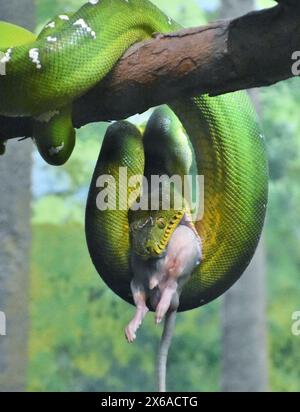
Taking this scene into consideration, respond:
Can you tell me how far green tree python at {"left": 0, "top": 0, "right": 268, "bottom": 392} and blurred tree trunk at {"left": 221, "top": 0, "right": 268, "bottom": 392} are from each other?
1.69 meters

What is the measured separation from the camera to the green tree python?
3.02 feet

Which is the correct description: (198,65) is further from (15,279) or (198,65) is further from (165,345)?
(15,279)

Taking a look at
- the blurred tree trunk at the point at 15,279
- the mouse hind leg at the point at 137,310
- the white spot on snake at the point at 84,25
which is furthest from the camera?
the blurred tree trunk at the point at 15,279

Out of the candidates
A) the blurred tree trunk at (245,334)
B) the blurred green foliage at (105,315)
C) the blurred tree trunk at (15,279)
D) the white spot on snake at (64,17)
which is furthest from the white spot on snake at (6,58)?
the blurred tree trunk at (245,334)

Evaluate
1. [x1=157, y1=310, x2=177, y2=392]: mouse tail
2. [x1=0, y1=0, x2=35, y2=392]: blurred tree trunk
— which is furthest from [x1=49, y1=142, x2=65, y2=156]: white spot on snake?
[x1=0, y1=0, x2=35, y2=392]: blurred tree trunk

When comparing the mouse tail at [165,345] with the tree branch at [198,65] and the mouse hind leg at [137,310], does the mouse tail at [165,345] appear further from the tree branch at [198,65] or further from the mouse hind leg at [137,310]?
the tree branch at [198,65]

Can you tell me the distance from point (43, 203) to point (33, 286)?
0.39 m

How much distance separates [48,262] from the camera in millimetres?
2818

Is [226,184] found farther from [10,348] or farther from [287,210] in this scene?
[287,210]

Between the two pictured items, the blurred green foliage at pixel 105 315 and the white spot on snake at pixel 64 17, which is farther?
the blurred green foliage at pixel 105 315

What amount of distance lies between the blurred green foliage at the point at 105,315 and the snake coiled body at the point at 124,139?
5.12 ft

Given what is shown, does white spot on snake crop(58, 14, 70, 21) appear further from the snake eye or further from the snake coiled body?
the snake eye

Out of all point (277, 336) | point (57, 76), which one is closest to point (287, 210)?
point (277, 336)

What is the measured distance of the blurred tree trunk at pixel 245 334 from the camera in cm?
271
